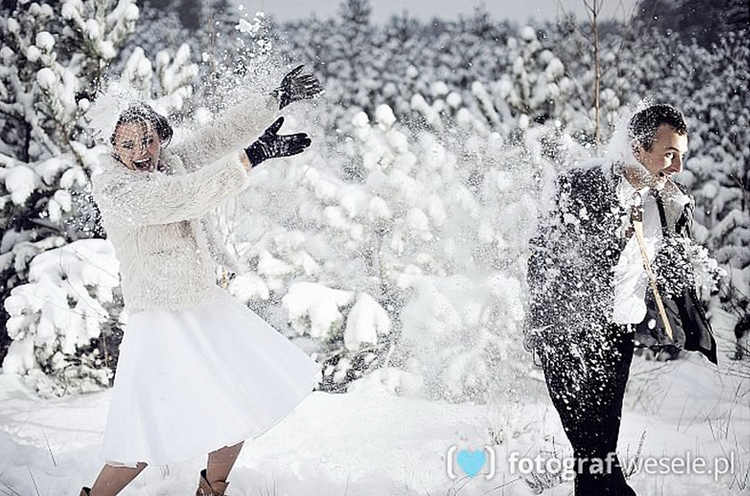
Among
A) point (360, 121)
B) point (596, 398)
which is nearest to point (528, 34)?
point (360, 121)

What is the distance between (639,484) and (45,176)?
399 cm

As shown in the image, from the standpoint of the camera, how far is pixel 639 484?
88.4 inches

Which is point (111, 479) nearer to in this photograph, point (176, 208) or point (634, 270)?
point (176, 208)

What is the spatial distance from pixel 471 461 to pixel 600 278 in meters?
0.99

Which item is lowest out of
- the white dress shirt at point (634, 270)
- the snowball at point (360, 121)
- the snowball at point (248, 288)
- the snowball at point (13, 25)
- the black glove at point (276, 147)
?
the snowball at point (248, 288)

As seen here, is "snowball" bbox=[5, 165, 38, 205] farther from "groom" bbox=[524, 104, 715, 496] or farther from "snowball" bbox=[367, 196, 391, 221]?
"groom" bbox=[524, 104, 715, 496]

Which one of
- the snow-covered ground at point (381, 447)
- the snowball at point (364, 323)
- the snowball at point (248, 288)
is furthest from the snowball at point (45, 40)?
the snowball at point (364, 323)

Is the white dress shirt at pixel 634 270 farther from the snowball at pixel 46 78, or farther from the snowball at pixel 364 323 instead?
the snowball at pixel 46 78

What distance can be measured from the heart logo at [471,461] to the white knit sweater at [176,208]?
116cm

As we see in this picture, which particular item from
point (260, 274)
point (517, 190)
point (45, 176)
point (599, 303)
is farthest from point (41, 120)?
point (599, 303)

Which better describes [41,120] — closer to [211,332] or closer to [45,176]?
[45,176]

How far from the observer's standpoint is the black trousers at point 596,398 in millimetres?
1858

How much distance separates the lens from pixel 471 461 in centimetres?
246

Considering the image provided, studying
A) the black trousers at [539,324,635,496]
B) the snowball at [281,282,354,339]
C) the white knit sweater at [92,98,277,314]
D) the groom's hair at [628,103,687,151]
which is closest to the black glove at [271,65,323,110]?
the white knit sweater at [92,98,277,314]
